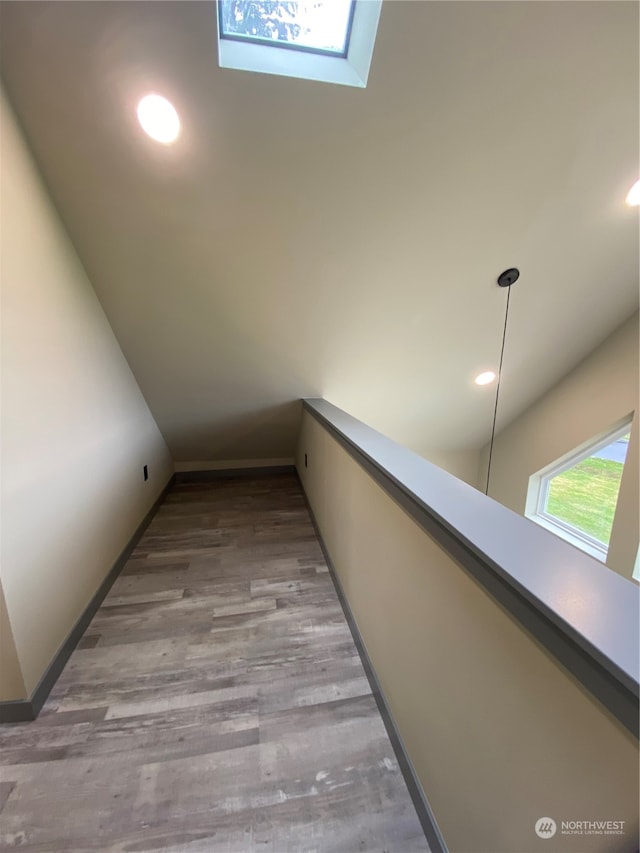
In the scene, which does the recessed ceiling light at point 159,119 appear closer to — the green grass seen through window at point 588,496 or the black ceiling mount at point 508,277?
the black ceiling mount at point 508,277

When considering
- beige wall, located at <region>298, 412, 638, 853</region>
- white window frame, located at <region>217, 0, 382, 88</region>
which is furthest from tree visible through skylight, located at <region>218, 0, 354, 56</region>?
beige wall, located at <region>298, 412, 638, 853</region>

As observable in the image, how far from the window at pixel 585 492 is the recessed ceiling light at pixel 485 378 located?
107 cm

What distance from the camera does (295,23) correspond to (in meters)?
1.30

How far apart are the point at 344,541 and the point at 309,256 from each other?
154 centimetres

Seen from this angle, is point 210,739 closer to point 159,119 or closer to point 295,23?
point 159,119

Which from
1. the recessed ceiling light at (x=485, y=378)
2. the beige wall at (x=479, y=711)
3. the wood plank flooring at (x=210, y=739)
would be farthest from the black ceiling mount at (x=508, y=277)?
the wood plank flooring at (x=210, y=739)

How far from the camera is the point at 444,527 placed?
926 millimetres

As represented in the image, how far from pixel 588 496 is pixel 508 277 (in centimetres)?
236

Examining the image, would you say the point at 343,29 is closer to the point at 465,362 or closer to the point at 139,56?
the point at 139,56

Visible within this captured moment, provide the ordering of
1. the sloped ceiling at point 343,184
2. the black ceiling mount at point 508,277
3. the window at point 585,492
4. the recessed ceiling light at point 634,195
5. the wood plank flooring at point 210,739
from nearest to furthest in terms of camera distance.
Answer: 1. the wood plank flooring at point 210,739
2. the sloped ceiling at point 343,184
3. the recessed ceiling light at point 634,195
4. the black ceiling mount at point 508,277
5. the window at point 585,492

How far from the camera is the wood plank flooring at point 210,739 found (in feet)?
3.52

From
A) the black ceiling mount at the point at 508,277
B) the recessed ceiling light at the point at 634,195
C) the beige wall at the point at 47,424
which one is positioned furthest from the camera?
the black ceiling mount at the point at 508,277

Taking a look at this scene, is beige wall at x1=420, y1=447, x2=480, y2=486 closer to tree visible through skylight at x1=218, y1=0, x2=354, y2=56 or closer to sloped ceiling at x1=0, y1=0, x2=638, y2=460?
sloped ceiling at x1=0, y1=0, x2=638, y2=460

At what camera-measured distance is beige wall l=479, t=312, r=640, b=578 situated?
266 centimetres
